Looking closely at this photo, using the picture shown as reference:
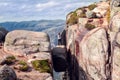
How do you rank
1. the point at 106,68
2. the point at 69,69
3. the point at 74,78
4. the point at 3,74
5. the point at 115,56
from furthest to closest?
the point at 69,69, the point at 74,78, the point at 106,68, the point at 115,56, the point at 3,74

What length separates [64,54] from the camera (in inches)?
3447

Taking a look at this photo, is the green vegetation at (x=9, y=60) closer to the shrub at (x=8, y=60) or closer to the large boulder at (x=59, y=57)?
the shrub at (x=8, y=60)

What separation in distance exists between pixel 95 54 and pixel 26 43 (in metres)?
14.5

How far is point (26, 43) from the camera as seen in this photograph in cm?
6888

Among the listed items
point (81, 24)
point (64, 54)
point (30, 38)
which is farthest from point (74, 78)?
point (30, 38)

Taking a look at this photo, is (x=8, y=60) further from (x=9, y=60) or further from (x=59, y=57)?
(x=59, y=57)

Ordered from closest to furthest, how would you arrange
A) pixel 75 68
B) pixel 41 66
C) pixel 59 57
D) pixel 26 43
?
pixel 41 66
pixel 26 43
pixel 75 68
pixel 59 57

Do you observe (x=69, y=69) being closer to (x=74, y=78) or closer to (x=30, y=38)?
(x=74, y=78)

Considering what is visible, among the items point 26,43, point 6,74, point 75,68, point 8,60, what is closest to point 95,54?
point 26,43

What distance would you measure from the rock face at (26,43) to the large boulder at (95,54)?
8.52m

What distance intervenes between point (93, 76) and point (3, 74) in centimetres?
2867

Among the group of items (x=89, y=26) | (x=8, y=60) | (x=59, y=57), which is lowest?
(x=59, y=57)

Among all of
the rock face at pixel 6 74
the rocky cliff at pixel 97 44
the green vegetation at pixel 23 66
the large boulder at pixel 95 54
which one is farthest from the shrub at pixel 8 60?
the rocky cliff at pixel 97 44

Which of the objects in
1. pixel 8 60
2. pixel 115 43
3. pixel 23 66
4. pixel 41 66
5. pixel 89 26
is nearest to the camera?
pixel 23 66
